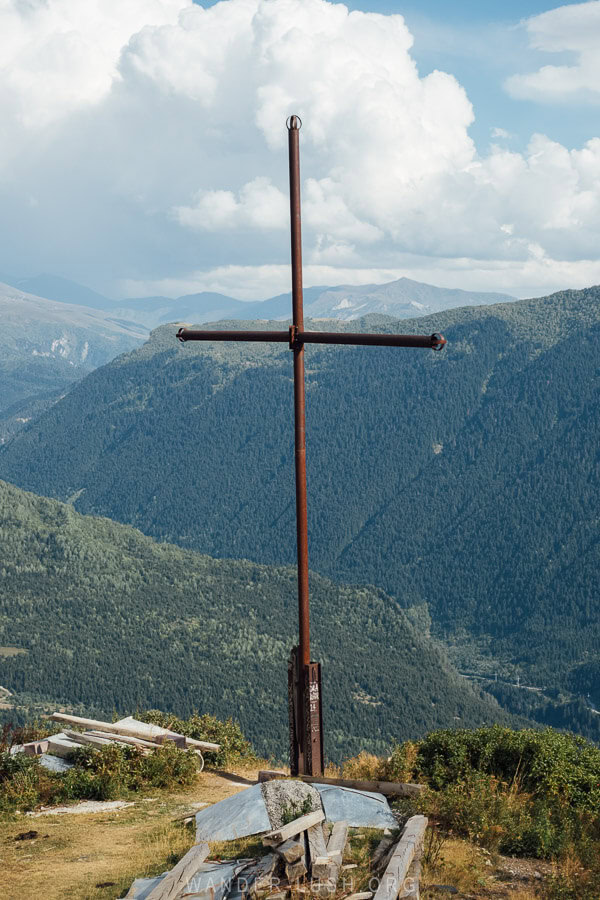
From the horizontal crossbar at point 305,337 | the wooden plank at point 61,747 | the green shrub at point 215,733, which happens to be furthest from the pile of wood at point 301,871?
the green shrub at point 215,733

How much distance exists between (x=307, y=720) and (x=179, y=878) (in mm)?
8306

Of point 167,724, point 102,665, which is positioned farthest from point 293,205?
point 102,665

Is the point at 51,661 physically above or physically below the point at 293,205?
below

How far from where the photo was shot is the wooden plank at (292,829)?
53.6ft

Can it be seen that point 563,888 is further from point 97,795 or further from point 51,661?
point 51,661

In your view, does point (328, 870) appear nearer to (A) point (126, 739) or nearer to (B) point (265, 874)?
(B) point (265, 874)

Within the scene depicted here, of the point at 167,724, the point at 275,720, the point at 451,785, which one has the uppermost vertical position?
the point at 451,785

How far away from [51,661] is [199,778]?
158 metres

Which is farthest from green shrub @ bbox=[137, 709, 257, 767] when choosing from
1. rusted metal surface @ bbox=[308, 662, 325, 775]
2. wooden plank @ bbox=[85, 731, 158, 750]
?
rusted metal surface @ bbox=[308, 662, 325, 775]

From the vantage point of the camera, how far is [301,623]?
2381cm

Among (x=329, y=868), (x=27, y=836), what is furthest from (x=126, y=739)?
(x=329, y=868)

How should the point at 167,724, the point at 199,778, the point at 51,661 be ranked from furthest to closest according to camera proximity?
the point at 51,661 → the point at 167,724 → the point at 199,778

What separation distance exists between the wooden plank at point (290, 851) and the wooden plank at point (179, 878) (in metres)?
1.49

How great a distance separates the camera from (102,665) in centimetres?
17738
